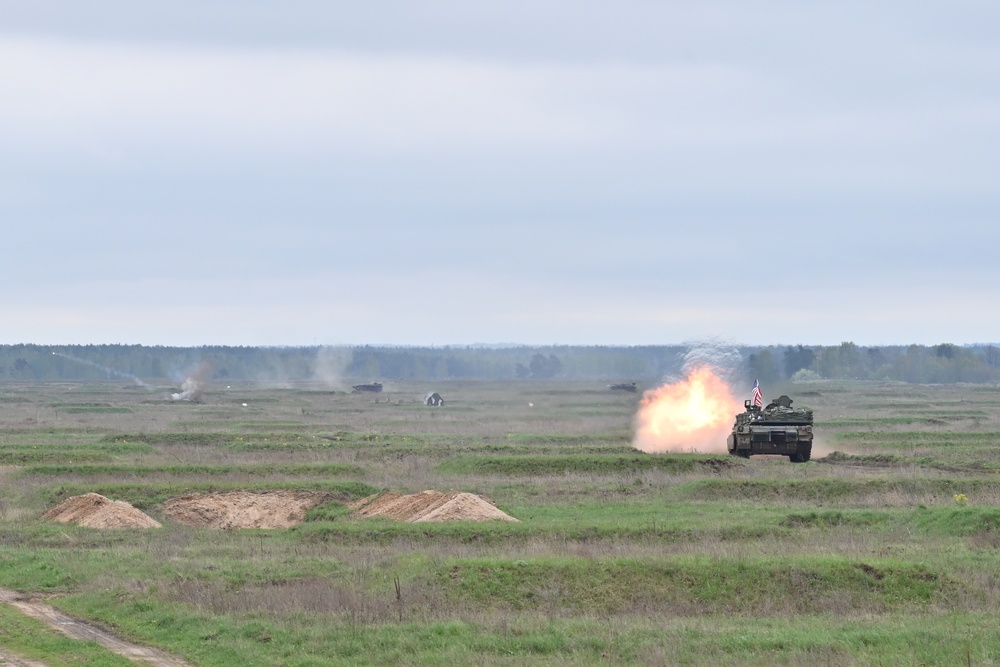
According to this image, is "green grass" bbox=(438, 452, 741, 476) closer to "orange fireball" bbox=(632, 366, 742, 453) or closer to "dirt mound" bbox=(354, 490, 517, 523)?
"dirt mound" bbox=(354, 490, 517, 523)

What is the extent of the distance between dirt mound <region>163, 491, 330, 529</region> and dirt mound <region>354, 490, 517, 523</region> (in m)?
2.17

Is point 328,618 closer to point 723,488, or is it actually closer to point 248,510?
point 248,510

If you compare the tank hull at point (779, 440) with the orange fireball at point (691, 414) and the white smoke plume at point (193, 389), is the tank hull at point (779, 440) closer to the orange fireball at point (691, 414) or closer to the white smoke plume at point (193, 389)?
the orange fireball at point (691, 414)

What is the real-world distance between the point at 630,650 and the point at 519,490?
25042mm

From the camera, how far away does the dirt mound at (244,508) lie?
138 ft

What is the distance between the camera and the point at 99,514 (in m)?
39.4

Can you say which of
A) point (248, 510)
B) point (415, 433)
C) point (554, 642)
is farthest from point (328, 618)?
point (415, 433)

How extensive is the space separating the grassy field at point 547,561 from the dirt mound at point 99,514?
3.00 ft

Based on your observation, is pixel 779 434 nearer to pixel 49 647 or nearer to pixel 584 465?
pixel 584 465

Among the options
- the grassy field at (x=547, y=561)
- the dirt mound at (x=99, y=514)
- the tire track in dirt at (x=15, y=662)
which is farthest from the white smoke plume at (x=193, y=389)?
the tire track in dirt at (x=15, y=662)

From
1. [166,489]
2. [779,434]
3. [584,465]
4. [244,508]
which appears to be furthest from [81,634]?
[779,434]

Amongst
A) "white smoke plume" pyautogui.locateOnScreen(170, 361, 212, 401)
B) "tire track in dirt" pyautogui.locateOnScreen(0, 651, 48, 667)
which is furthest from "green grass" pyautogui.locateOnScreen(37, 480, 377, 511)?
"white smoke plume" pyautogui.locateOnScreen(170, 361, 212, 401)

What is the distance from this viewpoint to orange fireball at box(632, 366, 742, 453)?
68.4m

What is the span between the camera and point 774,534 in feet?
113
